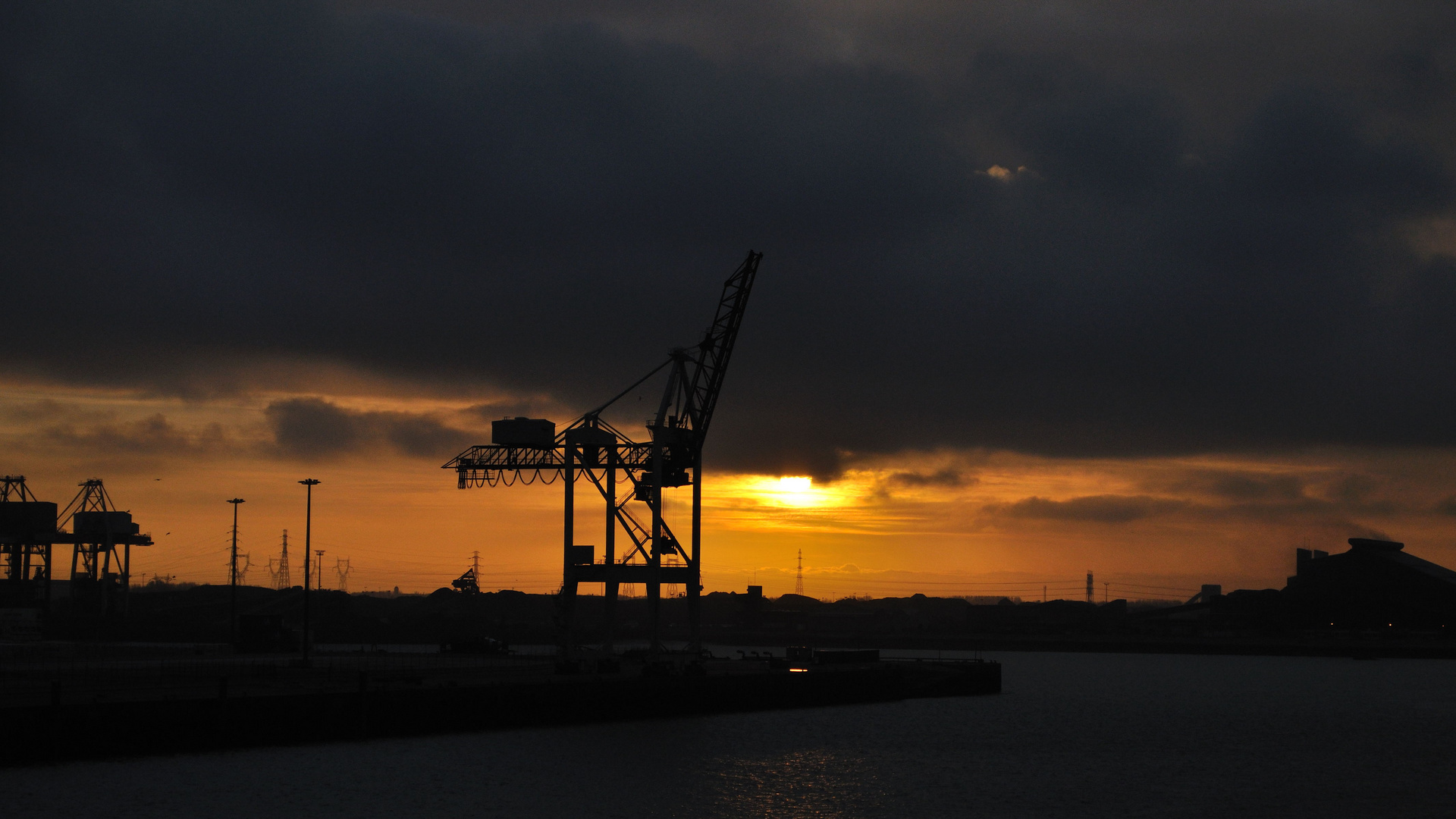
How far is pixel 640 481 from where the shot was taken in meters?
82.8

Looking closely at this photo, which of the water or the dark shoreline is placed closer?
the water

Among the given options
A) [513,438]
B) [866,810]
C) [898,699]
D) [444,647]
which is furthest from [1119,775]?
[444,647]

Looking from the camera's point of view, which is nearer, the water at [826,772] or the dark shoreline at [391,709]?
the water at [826,772]

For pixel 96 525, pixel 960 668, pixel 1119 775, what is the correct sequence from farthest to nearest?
pixel 96 525 < pixel 960 668 < pixel 1119 775

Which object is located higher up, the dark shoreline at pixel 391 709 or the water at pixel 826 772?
the dark shoreline at pixel 391 709

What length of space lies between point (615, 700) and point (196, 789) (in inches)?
1045

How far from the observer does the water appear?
4391 cm

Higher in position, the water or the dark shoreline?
the dark shoreline

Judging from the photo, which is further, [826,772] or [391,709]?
[391,709]

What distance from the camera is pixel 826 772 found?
5403cm

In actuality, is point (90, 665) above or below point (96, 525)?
below

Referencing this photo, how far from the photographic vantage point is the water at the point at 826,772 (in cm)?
4391

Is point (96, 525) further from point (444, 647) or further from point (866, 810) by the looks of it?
point (866, 810)

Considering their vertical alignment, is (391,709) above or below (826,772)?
above
